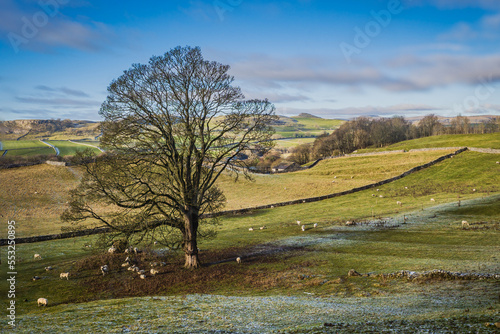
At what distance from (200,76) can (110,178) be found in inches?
439

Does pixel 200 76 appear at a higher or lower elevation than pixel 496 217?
higher

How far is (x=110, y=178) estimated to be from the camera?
25.4 meters

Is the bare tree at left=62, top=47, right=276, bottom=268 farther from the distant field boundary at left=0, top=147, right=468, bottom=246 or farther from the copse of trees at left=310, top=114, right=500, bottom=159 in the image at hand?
the copse of trees at left=310, top=114, right=500, bottom=159

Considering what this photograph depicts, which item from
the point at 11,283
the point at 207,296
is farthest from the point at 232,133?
the point at 11,283

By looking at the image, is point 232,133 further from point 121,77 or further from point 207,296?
point 207,296

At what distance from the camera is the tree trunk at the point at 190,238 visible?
27.3 metres

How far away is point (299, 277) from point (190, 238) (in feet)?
31.9

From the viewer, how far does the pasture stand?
14.0 metres

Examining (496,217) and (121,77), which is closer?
(121,77)

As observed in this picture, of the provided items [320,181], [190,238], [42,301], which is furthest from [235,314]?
[320,181]

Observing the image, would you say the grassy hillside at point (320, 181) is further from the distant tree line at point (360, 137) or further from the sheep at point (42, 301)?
the distant tree line at point (360, 137)

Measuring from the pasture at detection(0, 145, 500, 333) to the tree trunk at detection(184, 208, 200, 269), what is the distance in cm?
92

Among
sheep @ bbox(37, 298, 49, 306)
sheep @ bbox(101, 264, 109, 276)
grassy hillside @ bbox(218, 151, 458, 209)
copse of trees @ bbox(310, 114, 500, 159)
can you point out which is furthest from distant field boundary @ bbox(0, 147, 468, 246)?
copse of trees @ bbox(310, 114, 500, 159)

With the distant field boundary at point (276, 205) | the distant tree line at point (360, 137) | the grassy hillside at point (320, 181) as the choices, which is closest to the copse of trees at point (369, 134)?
the distant tree line at point (360, 137)
